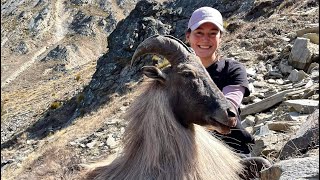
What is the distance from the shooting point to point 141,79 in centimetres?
681

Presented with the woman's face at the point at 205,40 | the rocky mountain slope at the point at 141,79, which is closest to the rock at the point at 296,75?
the rocky mountain slope at the point at 141,79

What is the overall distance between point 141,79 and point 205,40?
218 centimetres

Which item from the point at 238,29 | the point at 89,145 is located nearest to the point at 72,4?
the point at 238,29

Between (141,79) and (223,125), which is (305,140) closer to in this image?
(223,125)

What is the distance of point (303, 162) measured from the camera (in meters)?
3.41

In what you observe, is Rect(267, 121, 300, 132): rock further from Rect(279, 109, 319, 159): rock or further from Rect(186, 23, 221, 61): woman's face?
Rect(186, 23, 221, 61): woman's face

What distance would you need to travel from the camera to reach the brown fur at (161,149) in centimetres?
405

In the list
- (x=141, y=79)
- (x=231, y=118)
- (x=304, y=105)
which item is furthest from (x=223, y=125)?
(x=304, y=105)

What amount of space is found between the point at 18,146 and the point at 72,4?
7710cm

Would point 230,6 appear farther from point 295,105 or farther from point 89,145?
point 295,105

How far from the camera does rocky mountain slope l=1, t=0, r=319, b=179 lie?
214 inches

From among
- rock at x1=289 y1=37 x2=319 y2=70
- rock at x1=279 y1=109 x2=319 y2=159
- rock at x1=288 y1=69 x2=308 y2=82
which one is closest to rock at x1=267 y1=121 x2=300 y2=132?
rock at x1=279 y1=109 x2=319 y2=159

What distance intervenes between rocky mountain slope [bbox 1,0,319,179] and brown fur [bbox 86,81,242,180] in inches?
22.0

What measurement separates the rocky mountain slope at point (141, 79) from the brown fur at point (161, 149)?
0.56 meters
